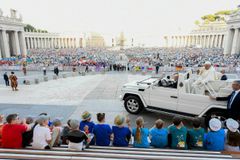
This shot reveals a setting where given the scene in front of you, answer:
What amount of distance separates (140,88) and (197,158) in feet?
14.4

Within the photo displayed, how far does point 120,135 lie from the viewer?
4.16m

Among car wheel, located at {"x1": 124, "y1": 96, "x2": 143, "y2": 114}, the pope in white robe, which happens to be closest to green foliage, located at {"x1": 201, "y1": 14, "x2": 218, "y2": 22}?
the pope in white robe

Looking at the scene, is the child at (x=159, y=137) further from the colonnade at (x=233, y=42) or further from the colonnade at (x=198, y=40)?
the colonnade at (x=198, y=40)

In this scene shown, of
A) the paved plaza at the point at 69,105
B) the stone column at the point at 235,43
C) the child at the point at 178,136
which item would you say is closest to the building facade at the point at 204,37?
the stone column at the point at 235,43

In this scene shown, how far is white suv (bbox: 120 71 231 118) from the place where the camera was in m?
6.07

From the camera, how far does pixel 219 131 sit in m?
3.94

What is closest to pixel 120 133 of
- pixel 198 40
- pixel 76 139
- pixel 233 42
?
pixel 76 139

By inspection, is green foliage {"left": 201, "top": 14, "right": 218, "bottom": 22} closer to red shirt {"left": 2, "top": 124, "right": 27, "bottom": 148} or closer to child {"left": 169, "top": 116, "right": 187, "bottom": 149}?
child {"left": 169, "top": 116, "right": 187, "bottom": 149}

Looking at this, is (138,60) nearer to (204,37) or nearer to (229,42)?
(229,42)

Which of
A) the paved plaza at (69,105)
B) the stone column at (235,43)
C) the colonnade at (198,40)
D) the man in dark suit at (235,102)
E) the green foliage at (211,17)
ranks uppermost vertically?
the green foliage at (211,17)

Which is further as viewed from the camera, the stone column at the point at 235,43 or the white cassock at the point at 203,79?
the stone column at the point at 235,43

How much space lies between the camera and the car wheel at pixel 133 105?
299 inches

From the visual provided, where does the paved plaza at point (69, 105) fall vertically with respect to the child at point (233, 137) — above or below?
below

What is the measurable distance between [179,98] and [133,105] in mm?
2024
